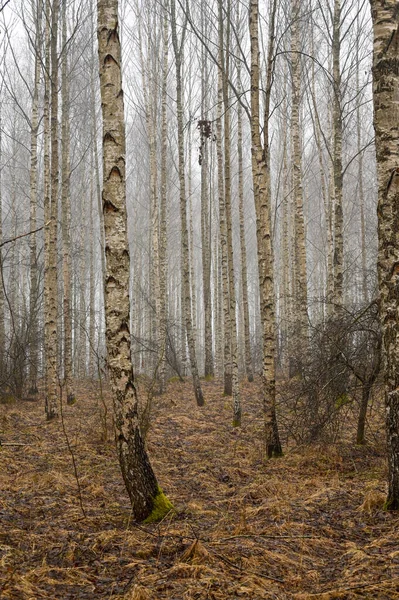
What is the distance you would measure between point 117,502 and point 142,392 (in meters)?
7.73

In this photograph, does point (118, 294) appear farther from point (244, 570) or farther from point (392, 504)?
point (392, 504)

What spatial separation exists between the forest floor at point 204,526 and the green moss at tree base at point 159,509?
0.07 meters

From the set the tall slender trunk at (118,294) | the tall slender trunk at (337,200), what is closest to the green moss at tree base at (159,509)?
the tall slender trunk at (118,294)

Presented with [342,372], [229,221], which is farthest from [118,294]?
[229,221]

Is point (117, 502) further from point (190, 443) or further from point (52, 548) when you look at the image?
point (190, 443)

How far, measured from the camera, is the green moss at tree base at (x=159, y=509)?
4012 millimetres

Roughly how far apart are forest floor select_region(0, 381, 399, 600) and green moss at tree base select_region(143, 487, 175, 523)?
7 cm

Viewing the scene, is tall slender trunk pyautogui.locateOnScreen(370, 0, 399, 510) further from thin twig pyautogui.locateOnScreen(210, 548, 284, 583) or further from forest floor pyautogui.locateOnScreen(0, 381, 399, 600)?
thin twig pyautogui.locateOnScreen(210, 548, 284, 583)

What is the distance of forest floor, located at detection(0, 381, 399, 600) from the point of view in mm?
2932

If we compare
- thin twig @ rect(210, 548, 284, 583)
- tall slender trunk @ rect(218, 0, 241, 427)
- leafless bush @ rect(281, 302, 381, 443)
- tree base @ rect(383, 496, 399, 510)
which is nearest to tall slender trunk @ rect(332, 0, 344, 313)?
tall slender trunk @ rect(218, 0, 241, 427)

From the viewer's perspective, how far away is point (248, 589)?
2.84 metres

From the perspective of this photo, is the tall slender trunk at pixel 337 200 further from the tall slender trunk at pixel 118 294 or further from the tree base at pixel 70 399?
the tree base at pixel 70 399

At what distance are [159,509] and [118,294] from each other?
1721 mm

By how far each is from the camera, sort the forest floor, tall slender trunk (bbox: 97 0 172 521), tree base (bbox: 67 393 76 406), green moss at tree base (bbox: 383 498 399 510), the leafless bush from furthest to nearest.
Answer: tree base (bbox: 67 393 76 406) → the leafless bush → green moss at tree base (bbox: 383 498 399 510) → tall slender trunk (bbox: 97 0 172 521) → the forest floor
